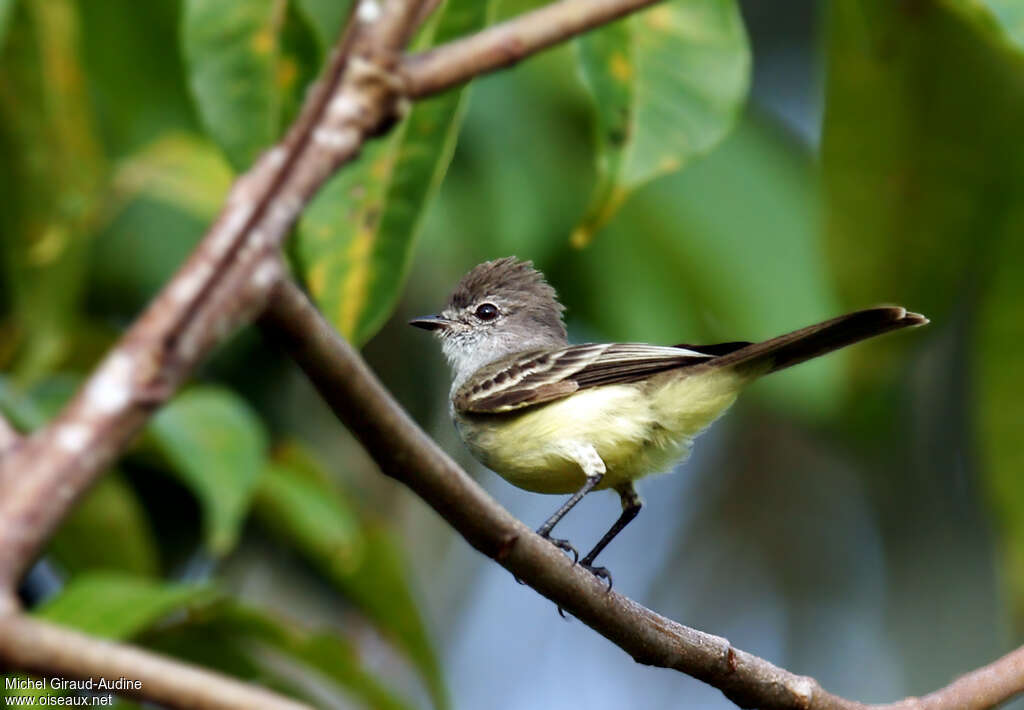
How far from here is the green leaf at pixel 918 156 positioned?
4.20 metres

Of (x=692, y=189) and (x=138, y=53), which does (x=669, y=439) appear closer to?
(x=692, y=189)

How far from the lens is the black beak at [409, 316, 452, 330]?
14.5 ft

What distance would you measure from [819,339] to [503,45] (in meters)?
1.68

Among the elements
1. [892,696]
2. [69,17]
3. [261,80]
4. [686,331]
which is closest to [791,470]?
[892,696]

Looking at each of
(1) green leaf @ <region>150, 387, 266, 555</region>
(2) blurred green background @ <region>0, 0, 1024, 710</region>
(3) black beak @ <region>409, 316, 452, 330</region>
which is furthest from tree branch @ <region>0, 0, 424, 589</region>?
(3) black beak @ <region>409, 316, 452, 330</region>

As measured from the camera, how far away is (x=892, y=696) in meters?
8.39

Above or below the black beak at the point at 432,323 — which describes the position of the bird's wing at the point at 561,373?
above

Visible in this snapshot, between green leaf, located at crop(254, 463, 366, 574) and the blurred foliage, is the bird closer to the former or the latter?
green leaf, located at crop(254, 463, 366, 574)

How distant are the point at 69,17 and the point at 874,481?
5.65 meters

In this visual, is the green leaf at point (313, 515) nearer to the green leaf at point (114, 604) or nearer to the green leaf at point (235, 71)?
the green leaf at point (114, 604)

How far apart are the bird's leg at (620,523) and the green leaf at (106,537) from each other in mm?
1767

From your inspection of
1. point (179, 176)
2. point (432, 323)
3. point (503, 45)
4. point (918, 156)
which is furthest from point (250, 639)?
point (503, 45)

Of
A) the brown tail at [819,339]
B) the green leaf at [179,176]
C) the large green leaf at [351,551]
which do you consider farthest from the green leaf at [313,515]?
the brown tail at [819,339]

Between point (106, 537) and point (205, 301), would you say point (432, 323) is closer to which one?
point (106, 537)
